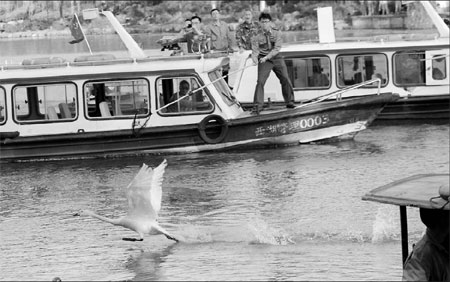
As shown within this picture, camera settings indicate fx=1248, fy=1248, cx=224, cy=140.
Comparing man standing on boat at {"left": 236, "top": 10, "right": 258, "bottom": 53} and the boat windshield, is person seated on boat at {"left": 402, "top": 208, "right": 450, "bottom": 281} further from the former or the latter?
man standing on boat at {"left": 236, "top": 10, "right": 258, "bottom": 53}

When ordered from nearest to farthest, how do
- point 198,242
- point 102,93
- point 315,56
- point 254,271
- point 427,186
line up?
point 427,186, point 254,271, point 198,242, point 102,93, point 315,56

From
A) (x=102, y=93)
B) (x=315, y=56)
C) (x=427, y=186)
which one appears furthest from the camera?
(x=315, y=56)

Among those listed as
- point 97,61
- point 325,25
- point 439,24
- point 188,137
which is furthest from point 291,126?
point 439,24

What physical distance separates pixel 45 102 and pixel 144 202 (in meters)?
8.79

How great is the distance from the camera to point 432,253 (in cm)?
915

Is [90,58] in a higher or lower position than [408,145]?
higher

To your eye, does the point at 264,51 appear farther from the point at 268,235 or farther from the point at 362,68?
the point at 268,235

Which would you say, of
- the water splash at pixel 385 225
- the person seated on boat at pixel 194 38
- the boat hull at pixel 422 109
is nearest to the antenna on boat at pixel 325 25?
the boat hull at pixel 422 109

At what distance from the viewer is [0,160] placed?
21938 mm

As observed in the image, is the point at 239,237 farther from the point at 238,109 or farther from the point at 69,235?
the point at 238,109

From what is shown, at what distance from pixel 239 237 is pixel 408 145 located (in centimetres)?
869

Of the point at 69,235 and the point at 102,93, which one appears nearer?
the point at 69,235

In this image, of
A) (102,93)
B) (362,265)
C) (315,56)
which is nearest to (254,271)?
(362,265)

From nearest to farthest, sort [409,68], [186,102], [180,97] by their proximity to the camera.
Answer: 1. [180,97]
2. [186,102]
3. [409,68]
